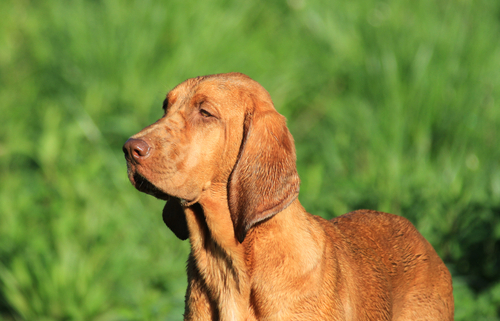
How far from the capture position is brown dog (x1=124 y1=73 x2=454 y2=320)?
2643 mm

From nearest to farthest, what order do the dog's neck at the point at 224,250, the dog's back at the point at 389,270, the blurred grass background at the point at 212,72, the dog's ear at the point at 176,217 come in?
the dog's neck at the point at 224,250, the dog's back at the point at 389,270, the dog's ear at the point at 176,217, the blurred grass background at the point at 212,72

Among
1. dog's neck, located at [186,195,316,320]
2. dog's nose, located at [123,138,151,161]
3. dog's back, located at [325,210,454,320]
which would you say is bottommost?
dog's back, located at [325,210,454,320]

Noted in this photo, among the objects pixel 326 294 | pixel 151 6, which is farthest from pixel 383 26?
pixel 326 294

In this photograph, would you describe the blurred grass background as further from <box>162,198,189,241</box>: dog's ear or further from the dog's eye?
the dog's eye

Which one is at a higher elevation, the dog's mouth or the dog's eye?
the dog's eye

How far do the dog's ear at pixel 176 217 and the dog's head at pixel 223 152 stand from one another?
32 centimetres

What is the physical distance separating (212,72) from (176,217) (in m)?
3.83

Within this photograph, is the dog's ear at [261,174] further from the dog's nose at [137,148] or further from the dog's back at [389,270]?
the dog's back at [389,270]

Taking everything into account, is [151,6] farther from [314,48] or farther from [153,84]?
[314,48]

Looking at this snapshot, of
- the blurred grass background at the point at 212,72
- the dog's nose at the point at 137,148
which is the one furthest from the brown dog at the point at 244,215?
the blurred grass background at the point at 212,72

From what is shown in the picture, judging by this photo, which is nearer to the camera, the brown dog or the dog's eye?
the brown dog

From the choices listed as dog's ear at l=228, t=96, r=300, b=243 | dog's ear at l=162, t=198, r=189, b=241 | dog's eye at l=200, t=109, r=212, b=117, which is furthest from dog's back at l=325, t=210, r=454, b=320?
dog's eye at l=200, t=109, r=212, b=117

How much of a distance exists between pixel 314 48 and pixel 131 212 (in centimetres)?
369

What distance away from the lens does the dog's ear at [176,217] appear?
10.3 ft
